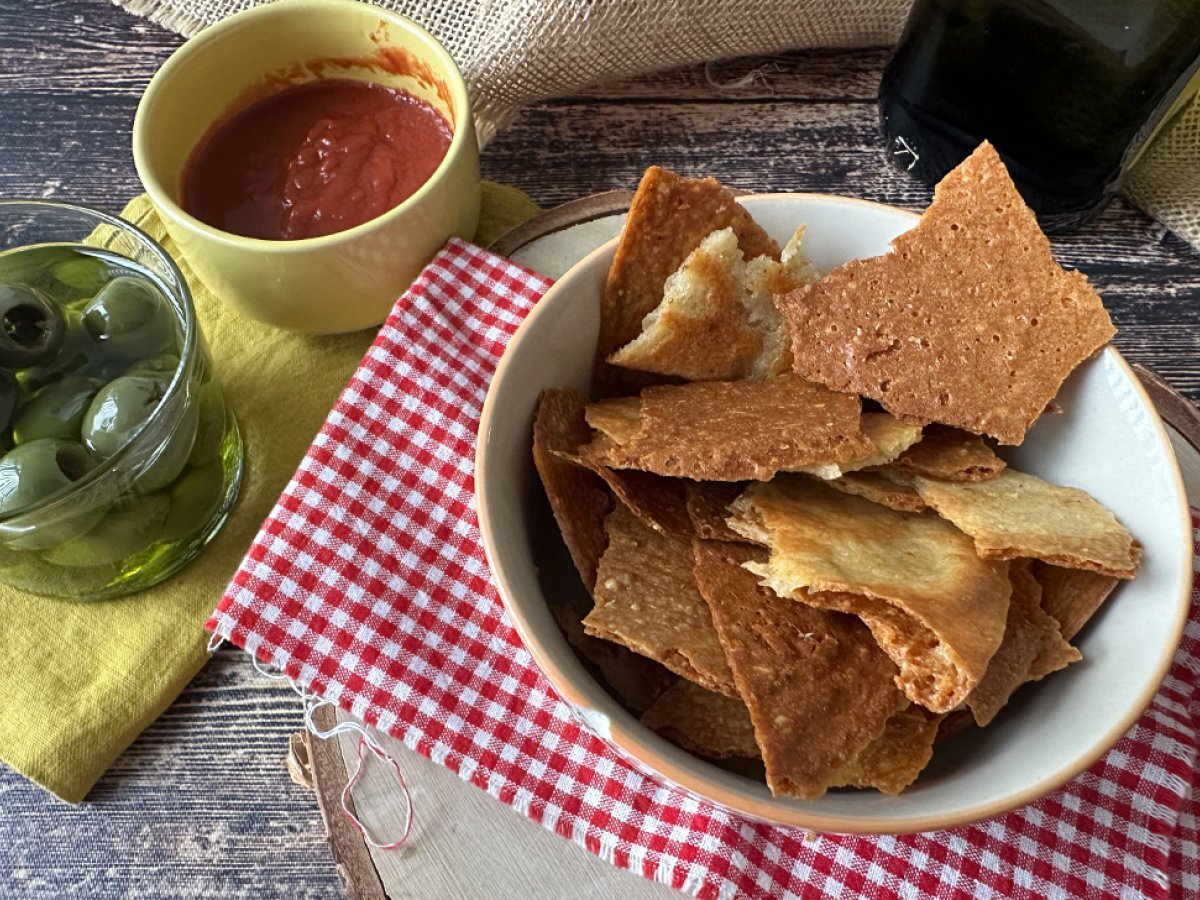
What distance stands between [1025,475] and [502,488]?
512 millimetres

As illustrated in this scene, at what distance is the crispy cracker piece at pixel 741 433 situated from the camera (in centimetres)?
85

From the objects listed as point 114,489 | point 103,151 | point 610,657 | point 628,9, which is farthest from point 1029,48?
point 103,151

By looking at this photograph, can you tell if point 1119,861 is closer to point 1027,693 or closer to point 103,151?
point 1027,693

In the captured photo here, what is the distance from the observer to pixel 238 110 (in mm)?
1373

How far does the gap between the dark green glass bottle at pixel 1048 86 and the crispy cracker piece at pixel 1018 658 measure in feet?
2.54

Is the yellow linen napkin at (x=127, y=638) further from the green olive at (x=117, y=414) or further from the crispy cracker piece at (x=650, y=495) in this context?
the crispy cracker piece at (x=650, y=495)

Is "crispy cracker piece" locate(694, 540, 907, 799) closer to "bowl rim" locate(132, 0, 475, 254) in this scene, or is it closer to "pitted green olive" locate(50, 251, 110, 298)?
"bowl rim" locate(132, 0, 475, 254)

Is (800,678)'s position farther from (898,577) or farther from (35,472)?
(35,472)

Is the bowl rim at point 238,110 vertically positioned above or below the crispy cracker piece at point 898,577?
below

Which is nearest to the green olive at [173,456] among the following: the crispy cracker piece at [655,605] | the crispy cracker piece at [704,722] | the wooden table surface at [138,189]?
the wooden table surface at [138,189]

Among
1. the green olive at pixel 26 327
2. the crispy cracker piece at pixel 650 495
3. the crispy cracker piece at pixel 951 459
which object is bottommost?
the green olive at pixel 26 327

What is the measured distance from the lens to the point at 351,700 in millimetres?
998

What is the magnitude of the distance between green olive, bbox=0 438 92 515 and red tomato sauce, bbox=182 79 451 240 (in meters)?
0.40

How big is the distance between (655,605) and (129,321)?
0.69 metres
